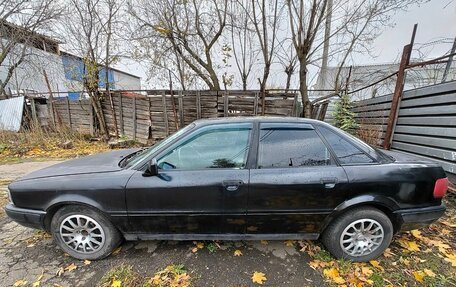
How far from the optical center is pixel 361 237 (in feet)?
7.97

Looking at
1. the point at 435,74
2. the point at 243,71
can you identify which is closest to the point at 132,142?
the point at 243,71

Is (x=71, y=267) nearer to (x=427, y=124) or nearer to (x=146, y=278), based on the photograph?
(x=146, y=278)

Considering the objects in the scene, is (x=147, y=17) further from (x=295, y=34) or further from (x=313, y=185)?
(x=313, y=185)

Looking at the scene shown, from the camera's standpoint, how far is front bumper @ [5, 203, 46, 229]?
2395mm

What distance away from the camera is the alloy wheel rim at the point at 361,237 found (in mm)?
2391

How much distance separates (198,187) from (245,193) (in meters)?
0.50

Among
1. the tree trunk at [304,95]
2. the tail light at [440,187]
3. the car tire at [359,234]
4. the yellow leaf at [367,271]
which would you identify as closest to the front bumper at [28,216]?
the car tire at [359,234]

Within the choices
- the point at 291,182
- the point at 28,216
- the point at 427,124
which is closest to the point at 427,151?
the point at 427,124

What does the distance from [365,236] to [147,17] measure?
32.4 feet

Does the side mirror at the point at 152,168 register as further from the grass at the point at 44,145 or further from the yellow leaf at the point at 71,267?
the grass at the point at 44,145

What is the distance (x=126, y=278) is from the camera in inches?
87.9

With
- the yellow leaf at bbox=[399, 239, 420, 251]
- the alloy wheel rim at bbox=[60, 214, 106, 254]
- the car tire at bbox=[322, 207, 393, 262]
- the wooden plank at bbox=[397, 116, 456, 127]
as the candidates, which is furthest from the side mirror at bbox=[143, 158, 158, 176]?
the wooden plank at bbox=[397, 116, 456, 127]

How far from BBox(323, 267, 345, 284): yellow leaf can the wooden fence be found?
604 centimetres

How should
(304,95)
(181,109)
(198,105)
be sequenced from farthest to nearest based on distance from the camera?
(181,109)
(198,105)
(304,95)
